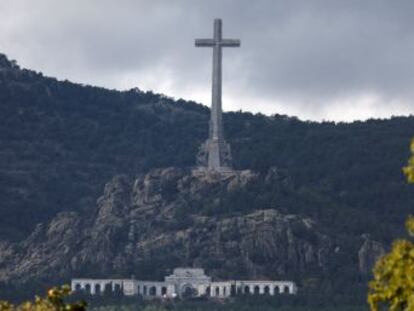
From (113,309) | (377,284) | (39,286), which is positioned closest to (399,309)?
(377,284)

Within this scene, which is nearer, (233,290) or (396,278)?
(396,278)

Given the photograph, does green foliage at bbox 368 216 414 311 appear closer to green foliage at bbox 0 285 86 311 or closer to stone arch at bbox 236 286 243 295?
green foliage at bbox 0 285 86 311

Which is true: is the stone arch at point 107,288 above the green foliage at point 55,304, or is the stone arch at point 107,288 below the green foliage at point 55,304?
above

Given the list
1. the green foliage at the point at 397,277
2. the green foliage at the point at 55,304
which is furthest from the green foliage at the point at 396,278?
the green foliage at the point at 55,304

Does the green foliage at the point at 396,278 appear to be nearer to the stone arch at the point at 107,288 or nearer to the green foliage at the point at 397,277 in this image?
the green foliage at the point at 397,277

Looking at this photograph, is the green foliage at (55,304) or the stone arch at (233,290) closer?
the green foliage at (55,304)

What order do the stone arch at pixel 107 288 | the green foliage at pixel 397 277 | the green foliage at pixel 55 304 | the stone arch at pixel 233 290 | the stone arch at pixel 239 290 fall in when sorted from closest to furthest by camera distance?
the green foliage at pixel 397 277 < the green foliage at pixel 55 304 < the stone arch at pixel 107 288 < the stone arch at pixel 239 290 < the stone arch at pixel 233 290

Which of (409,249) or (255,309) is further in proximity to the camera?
(255,309)

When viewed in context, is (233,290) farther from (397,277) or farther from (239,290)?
(397,277)

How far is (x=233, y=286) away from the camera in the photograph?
19962 cm

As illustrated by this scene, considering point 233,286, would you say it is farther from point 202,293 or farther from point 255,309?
point 255,309

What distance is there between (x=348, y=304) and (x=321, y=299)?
488cm

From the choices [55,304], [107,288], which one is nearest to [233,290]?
[107,288]

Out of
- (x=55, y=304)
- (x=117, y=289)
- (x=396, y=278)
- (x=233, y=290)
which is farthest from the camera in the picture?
(x=233, y=290)
